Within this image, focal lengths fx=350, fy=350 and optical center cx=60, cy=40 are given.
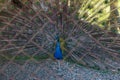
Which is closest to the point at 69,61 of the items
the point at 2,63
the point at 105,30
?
the point at 105,30

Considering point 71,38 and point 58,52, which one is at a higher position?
point 71,38

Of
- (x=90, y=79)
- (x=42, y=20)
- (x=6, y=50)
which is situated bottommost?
(x=90, y=79)

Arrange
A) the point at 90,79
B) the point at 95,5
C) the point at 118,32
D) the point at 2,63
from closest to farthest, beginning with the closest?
1. the point at 2,63
2. the point at 90,79
3. the point at 95,5
4. the point at 118,32

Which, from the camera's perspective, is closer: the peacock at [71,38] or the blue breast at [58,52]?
the peacock at [71,38]

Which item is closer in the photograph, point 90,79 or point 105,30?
point 90,79

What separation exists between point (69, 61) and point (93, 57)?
12.8 inches

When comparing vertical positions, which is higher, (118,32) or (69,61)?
(118,32)

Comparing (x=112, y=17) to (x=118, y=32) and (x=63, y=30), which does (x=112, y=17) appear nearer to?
(x=118, y=32)

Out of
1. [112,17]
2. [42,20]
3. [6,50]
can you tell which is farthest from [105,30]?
[6,50]

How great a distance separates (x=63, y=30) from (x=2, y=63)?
965 mm

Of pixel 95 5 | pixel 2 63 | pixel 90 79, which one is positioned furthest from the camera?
pixel 95 5

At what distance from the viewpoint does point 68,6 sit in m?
3.89

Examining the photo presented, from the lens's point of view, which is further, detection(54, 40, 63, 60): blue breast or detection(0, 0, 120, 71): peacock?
detection(54, 40, 63, 60): blue breast

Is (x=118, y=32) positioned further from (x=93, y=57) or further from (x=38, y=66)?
(x=38, y=66)
